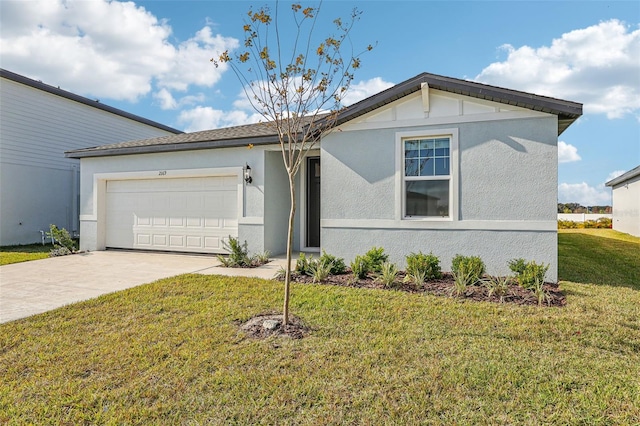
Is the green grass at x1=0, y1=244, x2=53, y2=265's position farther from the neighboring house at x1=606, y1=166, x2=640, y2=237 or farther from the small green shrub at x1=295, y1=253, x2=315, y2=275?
the neighboring house at x1=606, y1=166, x2=640, y2=237

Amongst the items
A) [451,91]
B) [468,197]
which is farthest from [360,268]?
[451,91]

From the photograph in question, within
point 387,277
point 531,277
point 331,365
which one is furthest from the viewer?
point 387,277

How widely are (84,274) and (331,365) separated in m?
6.93

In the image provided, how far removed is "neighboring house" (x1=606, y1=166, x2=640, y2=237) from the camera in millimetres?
17109

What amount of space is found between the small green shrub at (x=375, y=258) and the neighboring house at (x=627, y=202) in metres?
16.5

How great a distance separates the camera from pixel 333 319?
466 cm

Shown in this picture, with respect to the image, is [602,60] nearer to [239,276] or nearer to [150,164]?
[239,276]

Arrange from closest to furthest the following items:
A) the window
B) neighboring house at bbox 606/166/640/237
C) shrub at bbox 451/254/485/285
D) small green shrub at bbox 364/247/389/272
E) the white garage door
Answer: shrub at bbox 451/254/485/285
small green shrub at bbox 364/247/389/272
the window
the white garage door
neighboring house at bbox 606/166/640/237

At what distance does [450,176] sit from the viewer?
288 inches

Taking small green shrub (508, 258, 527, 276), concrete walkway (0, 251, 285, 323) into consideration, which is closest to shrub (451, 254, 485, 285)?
small green shrub (508, 258, 527, 276)

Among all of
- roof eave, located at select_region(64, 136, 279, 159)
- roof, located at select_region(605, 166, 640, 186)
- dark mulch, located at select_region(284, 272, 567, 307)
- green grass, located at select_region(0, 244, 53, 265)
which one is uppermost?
roof, located at select_region(605, 166, 640, 186)

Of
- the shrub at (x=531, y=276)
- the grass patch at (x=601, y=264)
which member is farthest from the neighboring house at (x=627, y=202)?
the shrub at (x=531, y=276)

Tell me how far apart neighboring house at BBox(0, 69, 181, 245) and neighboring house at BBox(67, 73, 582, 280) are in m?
7.79

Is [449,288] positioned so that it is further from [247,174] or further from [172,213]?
[172,213]
